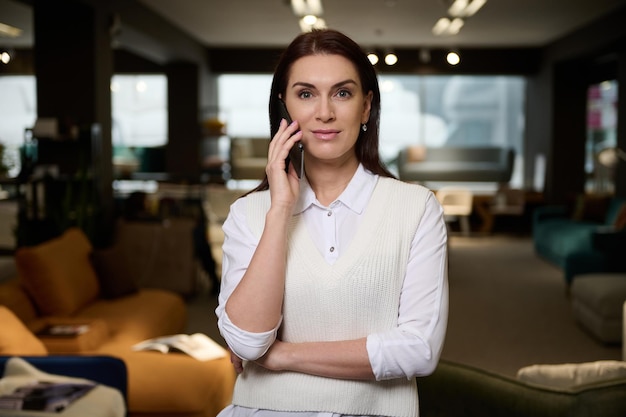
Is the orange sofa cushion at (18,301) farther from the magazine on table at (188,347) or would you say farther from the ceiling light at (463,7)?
the ceiling light at (463,7)

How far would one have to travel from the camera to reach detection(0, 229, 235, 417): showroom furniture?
345 cm

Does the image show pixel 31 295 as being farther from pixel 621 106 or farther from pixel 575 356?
pixel 621 106

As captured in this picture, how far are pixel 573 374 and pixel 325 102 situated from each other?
120 cm

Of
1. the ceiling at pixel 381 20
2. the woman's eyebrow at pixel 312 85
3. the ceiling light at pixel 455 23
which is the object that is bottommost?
the woman's eyebrow at pixel 312 85

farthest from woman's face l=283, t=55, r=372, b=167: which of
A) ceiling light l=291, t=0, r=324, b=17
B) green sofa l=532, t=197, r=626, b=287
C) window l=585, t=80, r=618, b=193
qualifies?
window l=585, t=80, r=618, b=193

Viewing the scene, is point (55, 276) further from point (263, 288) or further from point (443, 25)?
point (443, 25)

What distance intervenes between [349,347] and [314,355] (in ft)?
0.23

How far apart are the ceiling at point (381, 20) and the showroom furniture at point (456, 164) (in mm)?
2294

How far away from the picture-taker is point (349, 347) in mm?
1425

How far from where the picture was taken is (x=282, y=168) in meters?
1.48

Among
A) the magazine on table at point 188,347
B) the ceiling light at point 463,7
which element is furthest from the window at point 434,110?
the magazine on table at point 188,347

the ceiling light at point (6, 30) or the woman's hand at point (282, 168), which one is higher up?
the ceiling light at point (6, 30)

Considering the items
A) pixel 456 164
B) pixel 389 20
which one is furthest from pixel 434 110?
pixel 389 20

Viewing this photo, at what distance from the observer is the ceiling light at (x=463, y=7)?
8.46 m
